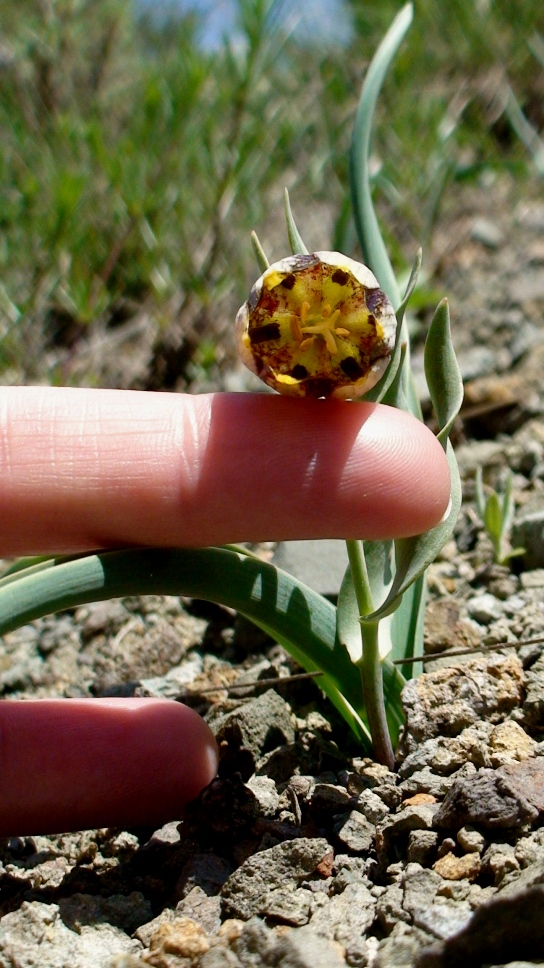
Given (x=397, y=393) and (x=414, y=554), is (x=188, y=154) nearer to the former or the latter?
(x=397, y=393)

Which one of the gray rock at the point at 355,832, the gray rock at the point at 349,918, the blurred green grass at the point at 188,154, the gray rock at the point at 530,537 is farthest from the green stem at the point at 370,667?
the blurred green grass at the point at 188,154

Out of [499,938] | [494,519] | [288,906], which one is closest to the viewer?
[499,938]

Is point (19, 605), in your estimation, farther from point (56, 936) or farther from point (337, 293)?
point (337, 293)

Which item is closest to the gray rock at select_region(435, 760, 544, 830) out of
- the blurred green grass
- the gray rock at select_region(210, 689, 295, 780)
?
the gray rock at select_region(210, 689, 295, 780)

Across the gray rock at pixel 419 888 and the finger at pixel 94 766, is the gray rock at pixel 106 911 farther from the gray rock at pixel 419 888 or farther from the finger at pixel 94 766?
the gray rock at pixel 419 888

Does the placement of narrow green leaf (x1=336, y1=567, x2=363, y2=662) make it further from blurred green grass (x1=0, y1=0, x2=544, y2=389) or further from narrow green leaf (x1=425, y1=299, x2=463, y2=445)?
blurred green grass (x1=0, y1=0, x2=544, y2=389)

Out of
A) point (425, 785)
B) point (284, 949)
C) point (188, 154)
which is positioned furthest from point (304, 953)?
point (188, 154)

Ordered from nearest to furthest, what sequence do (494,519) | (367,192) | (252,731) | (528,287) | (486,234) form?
(252,731)
(367,192)
(494,519)
(528,287)
(486,234)

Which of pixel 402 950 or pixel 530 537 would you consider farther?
pixel 530 537
